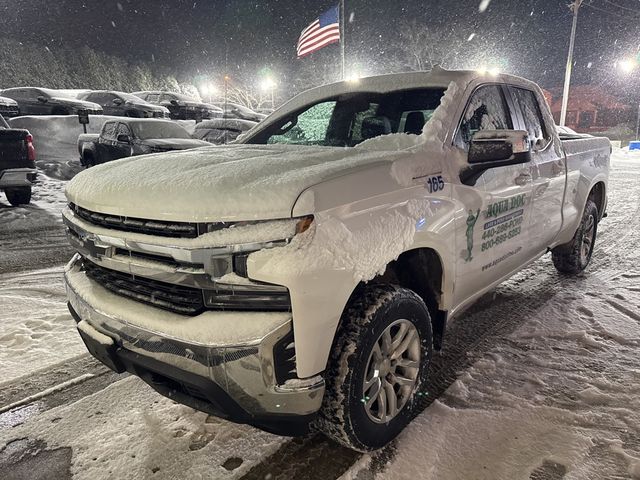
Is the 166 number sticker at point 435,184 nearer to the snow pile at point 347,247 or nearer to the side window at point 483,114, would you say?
the snow pile at point 347,247

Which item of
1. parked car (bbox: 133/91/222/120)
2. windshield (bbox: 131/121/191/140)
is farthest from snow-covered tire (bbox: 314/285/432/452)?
parked car (bbox: 133/91/222/120)

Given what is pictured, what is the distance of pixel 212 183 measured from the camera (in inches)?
76.2

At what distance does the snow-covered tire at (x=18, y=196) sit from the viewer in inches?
349

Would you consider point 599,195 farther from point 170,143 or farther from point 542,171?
point 170,143

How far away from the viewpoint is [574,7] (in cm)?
2170

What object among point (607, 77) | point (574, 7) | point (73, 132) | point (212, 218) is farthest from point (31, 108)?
point (607, 77)

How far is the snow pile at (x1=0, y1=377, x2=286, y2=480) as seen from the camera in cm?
220

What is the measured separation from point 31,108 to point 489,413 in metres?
20.0

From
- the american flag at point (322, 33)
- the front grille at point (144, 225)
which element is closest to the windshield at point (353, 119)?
the front grille at point (144, 225)

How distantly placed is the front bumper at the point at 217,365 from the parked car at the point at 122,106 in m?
19.8

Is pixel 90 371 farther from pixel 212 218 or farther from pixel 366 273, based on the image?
pixel 366 273

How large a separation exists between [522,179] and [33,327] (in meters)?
3.91

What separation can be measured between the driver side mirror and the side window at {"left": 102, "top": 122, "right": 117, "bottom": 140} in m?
10.9

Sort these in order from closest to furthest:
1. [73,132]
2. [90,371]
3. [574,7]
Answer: [90,371]
[73,132]
[574,7]
